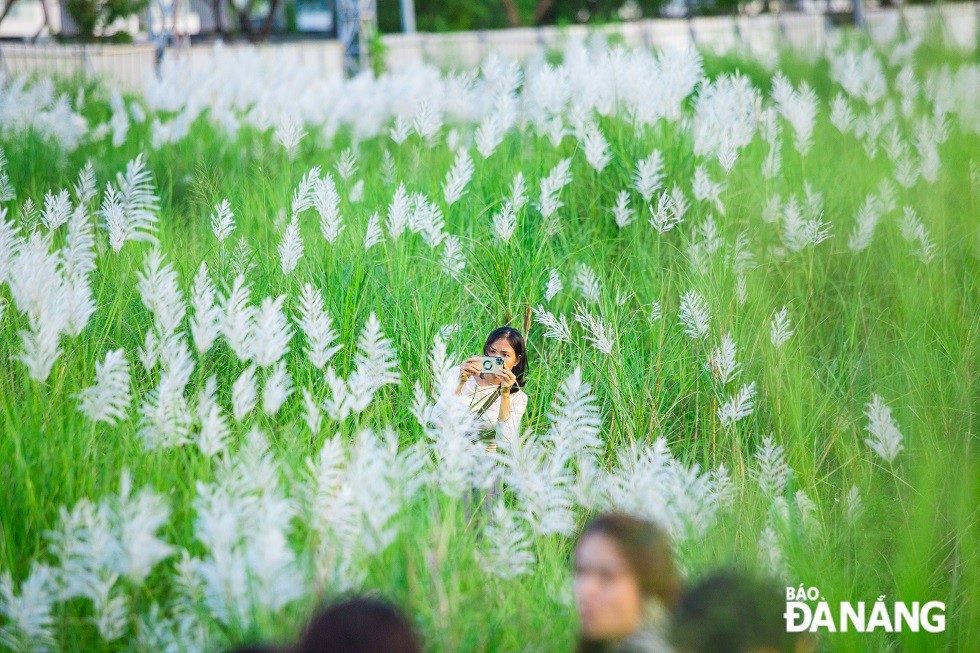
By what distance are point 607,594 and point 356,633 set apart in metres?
0.45

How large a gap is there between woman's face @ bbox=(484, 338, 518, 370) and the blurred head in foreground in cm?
130

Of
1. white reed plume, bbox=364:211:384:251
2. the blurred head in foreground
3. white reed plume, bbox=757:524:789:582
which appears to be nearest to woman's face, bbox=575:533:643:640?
the blurred head in foreground

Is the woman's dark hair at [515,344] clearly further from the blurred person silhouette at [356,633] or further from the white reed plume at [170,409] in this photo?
the blurred person silhouette at [356,633]

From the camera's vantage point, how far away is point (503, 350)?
9.04 ft

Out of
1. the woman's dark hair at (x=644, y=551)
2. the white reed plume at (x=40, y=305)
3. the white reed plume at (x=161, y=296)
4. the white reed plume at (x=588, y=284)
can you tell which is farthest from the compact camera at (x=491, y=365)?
the white reed plume at (x=40, y=305)

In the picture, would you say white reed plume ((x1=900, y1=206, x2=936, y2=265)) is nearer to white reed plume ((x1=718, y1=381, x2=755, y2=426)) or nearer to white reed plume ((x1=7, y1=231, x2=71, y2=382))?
white reed plume ((x1=718, y1=381, x2=755, y2=426))

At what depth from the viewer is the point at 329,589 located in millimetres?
1744

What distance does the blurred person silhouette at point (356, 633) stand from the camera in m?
1.41

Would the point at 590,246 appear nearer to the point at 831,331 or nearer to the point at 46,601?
the point at 831,331

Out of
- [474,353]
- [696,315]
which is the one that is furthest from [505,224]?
[696,315]

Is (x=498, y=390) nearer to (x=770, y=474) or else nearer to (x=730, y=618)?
(x=770, y=474)

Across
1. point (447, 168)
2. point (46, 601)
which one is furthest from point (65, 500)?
point (447, 168)

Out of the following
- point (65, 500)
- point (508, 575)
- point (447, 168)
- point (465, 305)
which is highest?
point (447, 168)

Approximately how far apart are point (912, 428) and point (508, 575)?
1494mm
